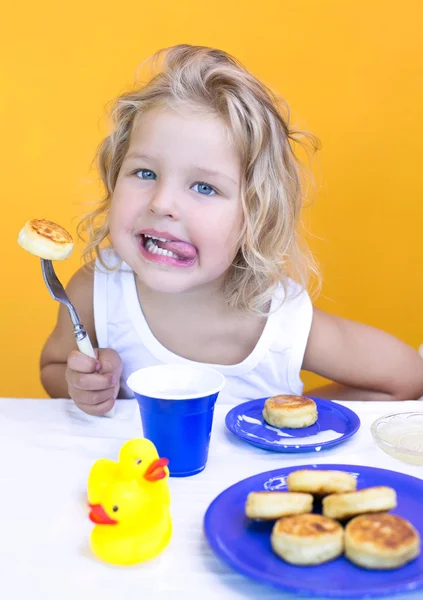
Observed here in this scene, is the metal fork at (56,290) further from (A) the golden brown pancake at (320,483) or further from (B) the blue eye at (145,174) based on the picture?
(A) the golden brown pancake at (320,483)

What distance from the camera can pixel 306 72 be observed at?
2254 mm

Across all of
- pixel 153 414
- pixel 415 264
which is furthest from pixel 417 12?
pixel 153 414

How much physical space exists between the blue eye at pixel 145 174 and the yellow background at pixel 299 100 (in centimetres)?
94

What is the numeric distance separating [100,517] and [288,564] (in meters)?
0.18

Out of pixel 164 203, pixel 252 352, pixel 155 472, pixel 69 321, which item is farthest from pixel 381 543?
pixel 69 321

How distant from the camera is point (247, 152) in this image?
1283 mm

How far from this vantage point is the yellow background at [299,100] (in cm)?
222

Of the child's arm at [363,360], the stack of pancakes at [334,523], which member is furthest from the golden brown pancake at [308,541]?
the child's arm at [363,360]

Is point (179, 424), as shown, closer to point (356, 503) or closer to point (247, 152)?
point (356, 503)

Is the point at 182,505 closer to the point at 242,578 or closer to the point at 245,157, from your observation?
the point at 242,578

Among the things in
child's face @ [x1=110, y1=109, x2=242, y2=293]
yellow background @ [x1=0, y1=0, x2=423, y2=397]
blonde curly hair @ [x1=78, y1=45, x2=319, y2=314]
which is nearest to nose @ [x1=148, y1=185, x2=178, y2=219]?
child's face @ [x1=110, y1=109, x2=242, y2=293]

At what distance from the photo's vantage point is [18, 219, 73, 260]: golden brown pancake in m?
0.97

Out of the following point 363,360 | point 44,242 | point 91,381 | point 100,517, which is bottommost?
point 363,360

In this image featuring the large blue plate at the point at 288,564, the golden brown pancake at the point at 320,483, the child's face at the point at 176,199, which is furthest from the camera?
the child's face at the point at 176,199
